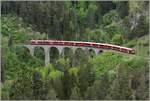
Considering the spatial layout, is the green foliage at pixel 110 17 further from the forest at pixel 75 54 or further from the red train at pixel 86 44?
the red train at pixel 86 44

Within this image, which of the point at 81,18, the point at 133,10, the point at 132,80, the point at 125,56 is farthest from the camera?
the point at 81,18

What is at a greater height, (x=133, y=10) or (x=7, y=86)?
(x=133, y=10)

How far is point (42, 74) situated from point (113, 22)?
1772cm

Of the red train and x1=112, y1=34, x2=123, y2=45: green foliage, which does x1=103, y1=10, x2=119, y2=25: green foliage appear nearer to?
x1=112, y1=34, x2=123, y2=45: green foliage

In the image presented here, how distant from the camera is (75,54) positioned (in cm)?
5975

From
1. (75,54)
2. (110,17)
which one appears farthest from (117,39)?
(75,54)

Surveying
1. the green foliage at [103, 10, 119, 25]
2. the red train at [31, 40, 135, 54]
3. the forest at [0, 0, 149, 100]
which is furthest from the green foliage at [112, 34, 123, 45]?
the green foliage at [103, 10, 119, 25]

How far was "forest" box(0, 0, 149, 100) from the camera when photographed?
47750 mm

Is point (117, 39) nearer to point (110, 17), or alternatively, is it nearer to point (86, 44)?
point (86, 44)

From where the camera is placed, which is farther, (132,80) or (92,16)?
(92,16)

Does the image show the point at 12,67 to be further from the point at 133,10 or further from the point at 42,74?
the point at 133,10

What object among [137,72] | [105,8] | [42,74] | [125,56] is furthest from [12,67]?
[105,8]

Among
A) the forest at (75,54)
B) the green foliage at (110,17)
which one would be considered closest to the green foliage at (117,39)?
the forest at (75,54)

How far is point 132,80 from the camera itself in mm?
48156
